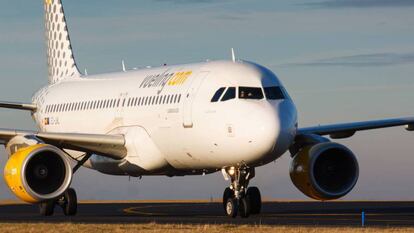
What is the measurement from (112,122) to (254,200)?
6.67m

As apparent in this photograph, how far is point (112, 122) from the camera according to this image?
39875 millimetres

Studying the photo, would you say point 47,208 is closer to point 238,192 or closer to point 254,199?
point 254,199

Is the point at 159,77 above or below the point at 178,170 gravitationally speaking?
above

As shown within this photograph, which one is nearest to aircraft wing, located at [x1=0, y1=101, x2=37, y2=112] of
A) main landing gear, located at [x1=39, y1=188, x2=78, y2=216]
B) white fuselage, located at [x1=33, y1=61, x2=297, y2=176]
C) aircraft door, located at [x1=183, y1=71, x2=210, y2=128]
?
white fuselage, located at [x1=33, y1=61, x2=297, y2=176]

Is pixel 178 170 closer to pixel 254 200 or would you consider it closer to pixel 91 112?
pixel 254 200

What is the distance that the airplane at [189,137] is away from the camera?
107 ft

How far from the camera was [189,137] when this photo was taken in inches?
1364

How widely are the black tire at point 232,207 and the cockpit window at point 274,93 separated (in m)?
3.19

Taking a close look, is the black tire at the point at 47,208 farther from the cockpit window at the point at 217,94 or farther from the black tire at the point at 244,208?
the black tire at the point at 244,208

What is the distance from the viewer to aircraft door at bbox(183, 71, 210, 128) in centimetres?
3466

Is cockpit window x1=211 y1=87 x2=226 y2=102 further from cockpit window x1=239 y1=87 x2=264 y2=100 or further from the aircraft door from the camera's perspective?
the aircraft door

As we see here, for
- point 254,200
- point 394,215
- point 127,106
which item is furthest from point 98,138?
point 394,215

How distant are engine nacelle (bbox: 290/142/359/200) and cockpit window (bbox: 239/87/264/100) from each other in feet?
13.8

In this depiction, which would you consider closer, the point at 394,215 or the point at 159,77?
the point at 394,215
